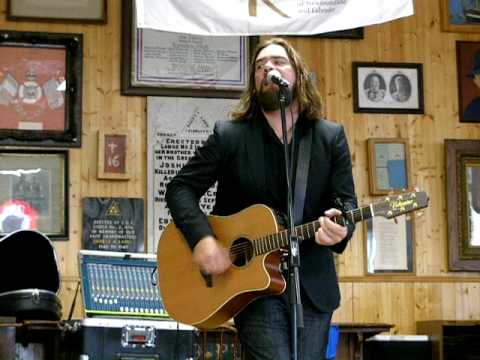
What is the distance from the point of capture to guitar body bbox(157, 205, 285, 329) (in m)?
3.68

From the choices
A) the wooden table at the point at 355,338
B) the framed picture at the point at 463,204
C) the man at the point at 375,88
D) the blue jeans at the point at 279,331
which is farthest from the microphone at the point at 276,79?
the framed picture at the point at 463,204

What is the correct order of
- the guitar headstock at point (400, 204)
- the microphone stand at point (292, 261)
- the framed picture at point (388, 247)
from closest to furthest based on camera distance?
the microphone stand at point (292, 261) < the guitar headstock at point (400, 204) < the framed picture at point (388, 247)

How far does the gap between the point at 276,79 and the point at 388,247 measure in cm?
371

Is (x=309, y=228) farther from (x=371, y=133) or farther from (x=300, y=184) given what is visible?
(x=371, y=133)

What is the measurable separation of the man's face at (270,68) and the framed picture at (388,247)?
10.9ft

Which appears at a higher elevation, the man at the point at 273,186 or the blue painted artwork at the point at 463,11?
the blue painted artwork at the point at 463,11

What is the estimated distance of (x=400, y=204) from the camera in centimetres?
358

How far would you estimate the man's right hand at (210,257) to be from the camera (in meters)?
3.77

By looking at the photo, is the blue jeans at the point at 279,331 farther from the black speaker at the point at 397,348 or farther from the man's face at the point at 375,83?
the man's face at the point at 375,83

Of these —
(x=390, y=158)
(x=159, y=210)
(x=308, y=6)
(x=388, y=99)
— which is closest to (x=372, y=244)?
(x=390, y=158)

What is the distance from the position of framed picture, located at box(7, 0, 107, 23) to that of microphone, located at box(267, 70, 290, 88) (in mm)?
3491

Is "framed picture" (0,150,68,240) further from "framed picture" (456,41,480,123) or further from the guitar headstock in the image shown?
the guitar headstock

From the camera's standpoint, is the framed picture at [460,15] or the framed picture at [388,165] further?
the framed picture at [460,15]

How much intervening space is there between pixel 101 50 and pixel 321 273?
3.77 metres
